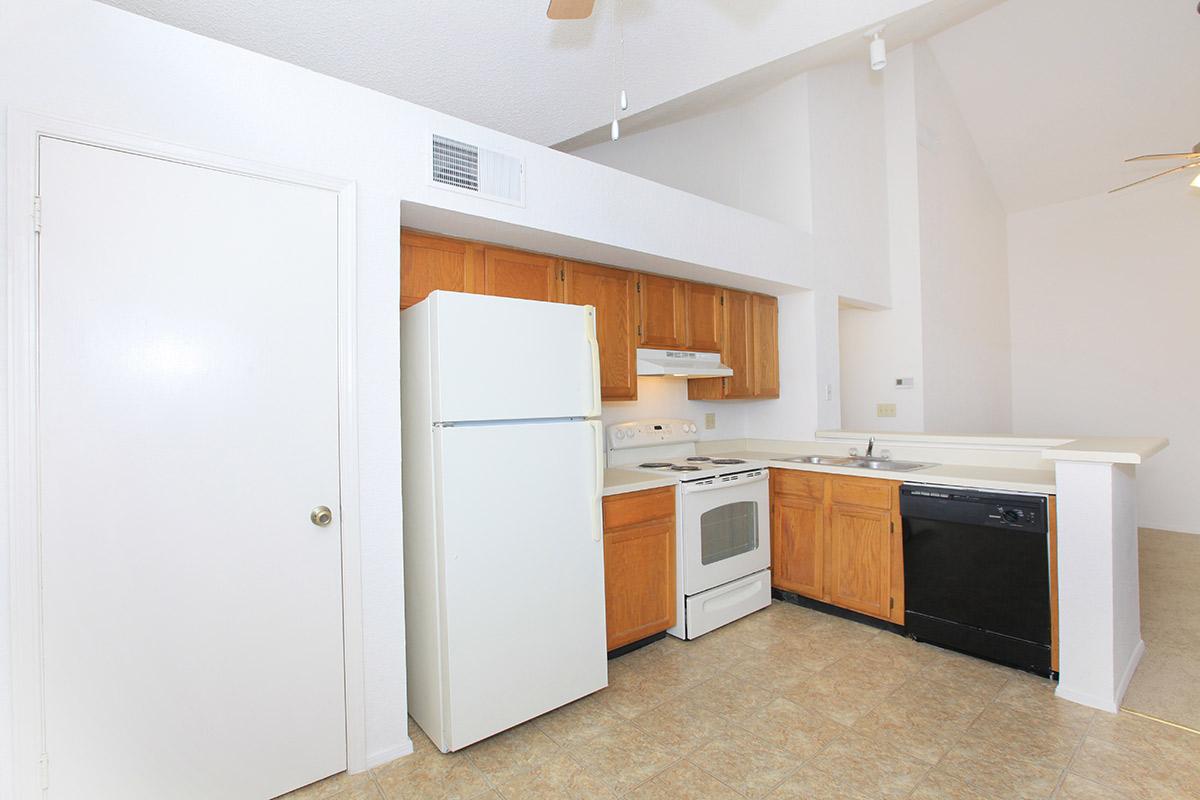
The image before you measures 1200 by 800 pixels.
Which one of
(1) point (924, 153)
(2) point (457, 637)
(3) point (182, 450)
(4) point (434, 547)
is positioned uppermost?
(1) point (924, 153)

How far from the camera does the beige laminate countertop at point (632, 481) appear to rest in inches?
108

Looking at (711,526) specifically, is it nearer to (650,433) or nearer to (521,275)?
(650,433)

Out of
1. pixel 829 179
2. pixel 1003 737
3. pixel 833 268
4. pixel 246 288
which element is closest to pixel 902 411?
pixel 833 268

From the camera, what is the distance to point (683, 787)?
6.08 ft

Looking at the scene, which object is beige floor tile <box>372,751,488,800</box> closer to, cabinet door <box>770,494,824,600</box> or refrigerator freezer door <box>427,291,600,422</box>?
refrigerator freezer door <box>427,291,600,422</box>

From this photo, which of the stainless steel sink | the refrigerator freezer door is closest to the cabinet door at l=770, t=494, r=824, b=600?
the stainless steel sink

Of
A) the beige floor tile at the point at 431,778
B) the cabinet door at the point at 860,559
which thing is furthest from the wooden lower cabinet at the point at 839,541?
the beige floor tile at the point at 431,778

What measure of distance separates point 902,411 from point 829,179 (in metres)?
2.02

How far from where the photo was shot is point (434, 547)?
2072 millimetres

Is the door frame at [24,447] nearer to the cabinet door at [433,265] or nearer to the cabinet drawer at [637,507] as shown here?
the cabinet door at [433,265]

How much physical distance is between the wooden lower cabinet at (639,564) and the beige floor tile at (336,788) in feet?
3.88

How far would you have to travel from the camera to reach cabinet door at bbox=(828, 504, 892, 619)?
3049mm

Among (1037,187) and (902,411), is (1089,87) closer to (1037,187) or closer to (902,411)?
(1037,187)

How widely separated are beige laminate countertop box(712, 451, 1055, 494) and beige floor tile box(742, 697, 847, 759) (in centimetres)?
130
